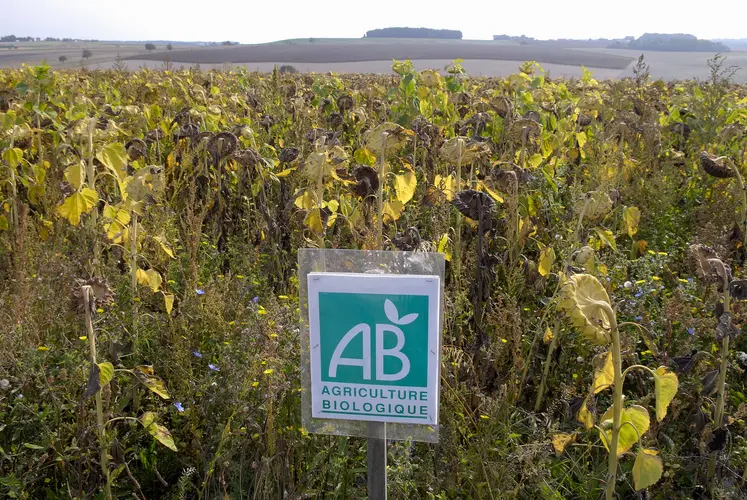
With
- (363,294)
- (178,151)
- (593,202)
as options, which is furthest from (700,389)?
(178,151)

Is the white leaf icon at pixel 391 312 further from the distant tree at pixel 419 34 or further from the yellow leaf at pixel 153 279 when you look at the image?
the distant tree at pixel 419 34

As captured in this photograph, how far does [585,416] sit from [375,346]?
0.77 meters

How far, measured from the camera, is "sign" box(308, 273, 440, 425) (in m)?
1.28

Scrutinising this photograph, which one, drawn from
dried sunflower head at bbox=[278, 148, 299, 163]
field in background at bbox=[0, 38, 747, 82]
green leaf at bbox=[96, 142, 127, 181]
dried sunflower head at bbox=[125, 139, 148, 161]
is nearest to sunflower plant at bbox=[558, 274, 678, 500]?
green leaf at bbox=[96, 142, 127, 181]

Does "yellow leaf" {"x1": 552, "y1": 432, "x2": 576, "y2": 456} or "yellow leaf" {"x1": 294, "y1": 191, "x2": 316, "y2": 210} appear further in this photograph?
"yellow leaf" {"x1": 294, "y1": 191, "x2": 316, "y2": 210}

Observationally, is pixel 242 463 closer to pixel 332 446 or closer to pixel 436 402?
pixel 332 446

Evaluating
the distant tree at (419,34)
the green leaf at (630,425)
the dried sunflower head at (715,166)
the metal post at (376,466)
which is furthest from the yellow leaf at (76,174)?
the distant tree at (419,34)

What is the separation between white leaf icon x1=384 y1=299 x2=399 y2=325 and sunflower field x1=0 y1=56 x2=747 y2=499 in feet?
1.33

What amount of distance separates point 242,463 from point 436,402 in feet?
2.61

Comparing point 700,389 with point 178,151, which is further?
point 178,151

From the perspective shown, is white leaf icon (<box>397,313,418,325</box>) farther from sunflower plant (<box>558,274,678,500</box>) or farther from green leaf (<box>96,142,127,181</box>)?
green leaf (<box>96,142,127,181</box>)

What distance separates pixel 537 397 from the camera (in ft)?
7.92

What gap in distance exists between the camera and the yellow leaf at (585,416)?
5.62ft

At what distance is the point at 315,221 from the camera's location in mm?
2633
